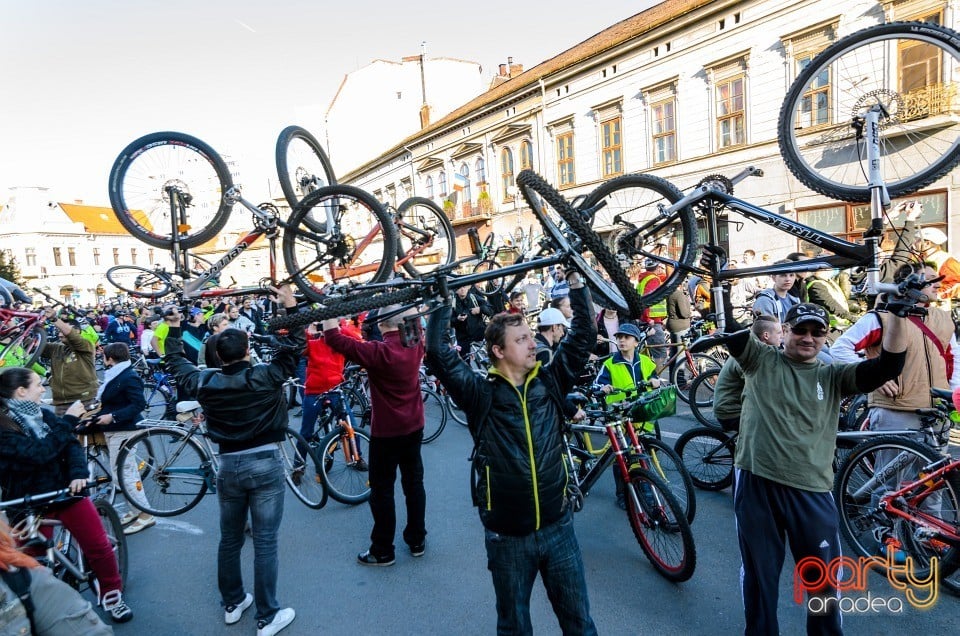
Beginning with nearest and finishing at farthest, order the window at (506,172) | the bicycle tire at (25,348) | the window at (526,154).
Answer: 1. the bicycle tire at (25,348)
2. the window at (526,154)
3. the window at (506,172)

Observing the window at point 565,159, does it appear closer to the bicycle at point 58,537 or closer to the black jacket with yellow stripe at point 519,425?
the black jacket with yellow stripe at point 519,425

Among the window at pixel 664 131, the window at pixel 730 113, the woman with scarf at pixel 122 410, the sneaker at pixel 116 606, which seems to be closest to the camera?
the sneaker at pixel 116 606

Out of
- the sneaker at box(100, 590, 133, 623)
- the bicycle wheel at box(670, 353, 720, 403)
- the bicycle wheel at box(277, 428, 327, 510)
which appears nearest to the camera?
the sneaker at box(100, 590, 133, 623)

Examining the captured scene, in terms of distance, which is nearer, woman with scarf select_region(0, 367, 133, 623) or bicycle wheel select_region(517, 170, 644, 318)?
bicycle wheel select_region(517, 170, 644, 318)

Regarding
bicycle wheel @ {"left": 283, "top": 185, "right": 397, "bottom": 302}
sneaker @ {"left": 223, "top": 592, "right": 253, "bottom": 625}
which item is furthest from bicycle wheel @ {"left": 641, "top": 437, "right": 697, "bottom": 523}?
sneaker @ {"left": 223, "top": 592, "right": 253, "bottom": 625}

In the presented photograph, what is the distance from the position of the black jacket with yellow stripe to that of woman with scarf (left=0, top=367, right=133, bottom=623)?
2.73 m

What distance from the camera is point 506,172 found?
2600cm

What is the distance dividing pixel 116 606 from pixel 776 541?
4.27 m

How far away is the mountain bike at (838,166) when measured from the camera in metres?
2.68

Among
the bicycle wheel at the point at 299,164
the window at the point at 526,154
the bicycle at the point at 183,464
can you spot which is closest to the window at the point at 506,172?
the window at the point at 526,154

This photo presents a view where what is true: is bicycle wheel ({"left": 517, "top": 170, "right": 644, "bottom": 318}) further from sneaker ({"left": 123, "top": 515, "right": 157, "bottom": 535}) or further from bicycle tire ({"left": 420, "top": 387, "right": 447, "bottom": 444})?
sneaker ({"left": 123, "top": 515, "right": 157, "bottom": 535})

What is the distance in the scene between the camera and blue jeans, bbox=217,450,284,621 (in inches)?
132

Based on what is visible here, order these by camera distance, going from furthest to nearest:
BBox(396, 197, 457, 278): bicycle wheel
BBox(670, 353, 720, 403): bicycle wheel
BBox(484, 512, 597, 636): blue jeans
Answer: BBox(670, 353, 720, 403): bicycle wheel
BBox(396, 197, 457, 278): bicycle wheel
BBox(484, 512, 597, 636): blue jeans

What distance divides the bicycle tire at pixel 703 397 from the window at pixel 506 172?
1975 cm
